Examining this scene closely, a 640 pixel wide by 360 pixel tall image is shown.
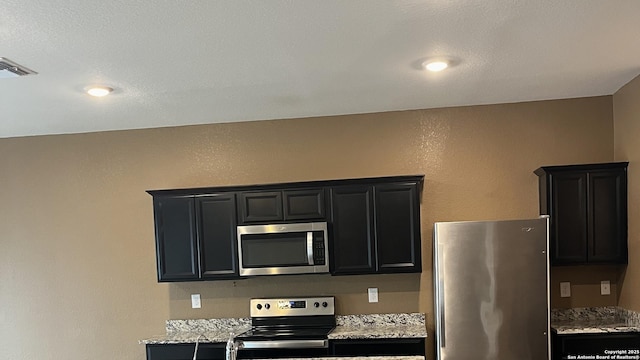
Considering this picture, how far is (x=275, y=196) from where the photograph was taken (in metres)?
4.22

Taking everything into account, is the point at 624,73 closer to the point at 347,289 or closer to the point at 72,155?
the point at 347,289

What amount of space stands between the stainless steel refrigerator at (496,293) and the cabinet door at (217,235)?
68.0 inches

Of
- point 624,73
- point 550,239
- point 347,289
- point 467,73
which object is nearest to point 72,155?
point 347,289

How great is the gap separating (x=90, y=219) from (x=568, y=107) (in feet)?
14.2

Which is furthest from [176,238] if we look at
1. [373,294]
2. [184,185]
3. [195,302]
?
[373,294]

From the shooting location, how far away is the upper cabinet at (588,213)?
3.93m

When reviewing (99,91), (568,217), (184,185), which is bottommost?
(568,217)

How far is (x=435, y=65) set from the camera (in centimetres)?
312

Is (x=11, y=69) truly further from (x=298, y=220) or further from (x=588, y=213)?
(x=588, y=213)

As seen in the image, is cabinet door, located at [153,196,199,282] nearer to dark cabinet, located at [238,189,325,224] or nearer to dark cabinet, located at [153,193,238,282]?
dark cabinet, located at [153,193,238,282]

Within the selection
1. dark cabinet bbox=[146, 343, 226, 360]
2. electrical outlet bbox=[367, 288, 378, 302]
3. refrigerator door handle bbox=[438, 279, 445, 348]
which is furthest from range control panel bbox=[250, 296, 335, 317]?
refrigerator door handle bbox=[438, 279, 445, 348]

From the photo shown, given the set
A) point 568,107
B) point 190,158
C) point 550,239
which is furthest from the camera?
point 190,158

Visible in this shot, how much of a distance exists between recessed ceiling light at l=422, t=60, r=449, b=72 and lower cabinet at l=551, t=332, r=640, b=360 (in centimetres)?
215

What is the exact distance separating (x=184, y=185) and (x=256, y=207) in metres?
0.84
